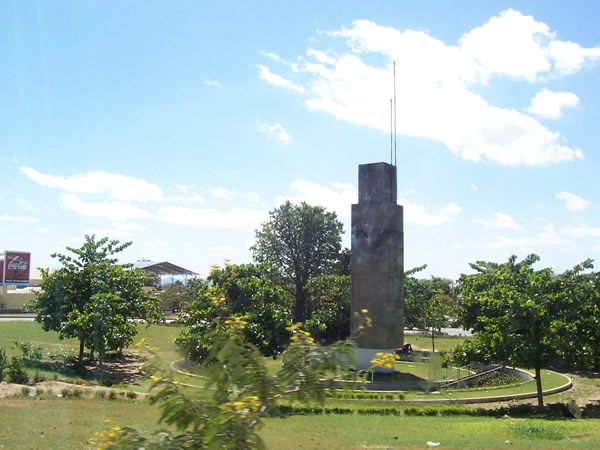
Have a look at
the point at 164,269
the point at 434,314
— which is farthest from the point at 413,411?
the point at 164,269

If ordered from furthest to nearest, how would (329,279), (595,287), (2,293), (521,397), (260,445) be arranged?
(2,293)
(329,279)
(521,397)
(595,287)
(260,445)

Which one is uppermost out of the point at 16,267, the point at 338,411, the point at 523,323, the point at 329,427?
the point at 16,267

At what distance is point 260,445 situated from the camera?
3434mm

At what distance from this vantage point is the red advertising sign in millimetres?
62844

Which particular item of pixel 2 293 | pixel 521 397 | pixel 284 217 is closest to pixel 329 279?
pixel 284 217

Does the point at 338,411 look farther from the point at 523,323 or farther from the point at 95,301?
the point at 95,301

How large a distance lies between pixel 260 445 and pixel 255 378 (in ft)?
1.40

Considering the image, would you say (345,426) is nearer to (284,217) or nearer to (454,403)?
(454,403)

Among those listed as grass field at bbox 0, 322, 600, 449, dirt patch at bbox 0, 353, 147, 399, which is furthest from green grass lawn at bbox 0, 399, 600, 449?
dirt patch at bbox 0, 353, 147, 399

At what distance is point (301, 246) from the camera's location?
55750 mm

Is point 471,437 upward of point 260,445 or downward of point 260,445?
downward

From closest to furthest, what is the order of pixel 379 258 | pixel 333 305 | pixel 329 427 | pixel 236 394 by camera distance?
pixel 236 394 < pixel 329 427 < pixel 379 258 < pixel 333 305

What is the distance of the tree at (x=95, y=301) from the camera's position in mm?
26703

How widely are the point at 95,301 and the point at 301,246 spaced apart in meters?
30.5
